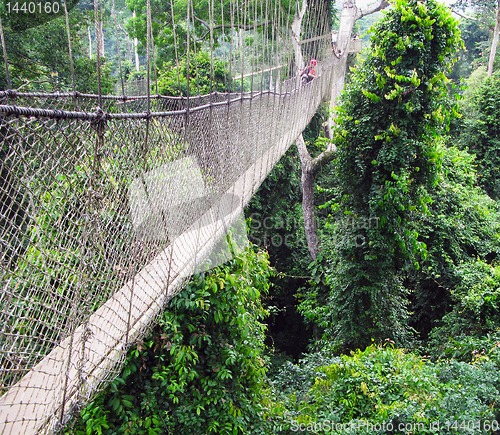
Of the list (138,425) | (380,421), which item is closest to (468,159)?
(380,421)

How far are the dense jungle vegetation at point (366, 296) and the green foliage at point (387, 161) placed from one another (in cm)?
2

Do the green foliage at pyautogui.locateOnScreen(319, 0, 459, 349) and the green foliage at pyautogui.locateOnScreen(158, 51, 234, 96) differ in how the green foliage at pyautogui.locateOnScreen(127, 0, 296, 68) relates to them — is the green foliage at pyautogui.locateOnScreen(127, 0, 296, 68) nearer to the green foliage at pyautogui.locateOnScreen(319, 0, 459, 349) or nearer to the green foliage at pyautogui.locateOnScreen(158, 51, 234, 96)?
the green foliage at pyautogui.locateOnScreen(158, 51, 234, 96)

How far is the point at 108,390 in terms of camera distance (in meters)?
2.05

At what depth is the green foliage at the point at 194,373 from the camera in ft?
6.79

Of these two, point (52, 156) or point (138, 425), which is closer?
point (52, 156)

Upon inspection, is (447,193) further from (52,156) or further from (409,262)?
(52,156)

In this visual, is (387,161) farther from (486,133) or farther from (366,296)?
(486,133)

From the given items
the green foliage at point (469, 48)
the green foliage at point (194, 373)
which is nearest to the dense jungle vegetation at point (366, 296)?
the green foliage at point (194, 373)

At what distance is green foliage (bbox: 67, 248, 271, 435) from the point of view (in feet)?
6.79

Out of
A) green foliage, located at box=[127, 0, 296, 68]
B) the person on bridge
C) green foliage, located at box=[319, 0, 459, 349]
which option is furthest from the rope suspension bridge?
green foliage, located at box=[127, 0, 296, 68]

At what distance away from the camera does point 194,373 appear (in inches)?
86.0

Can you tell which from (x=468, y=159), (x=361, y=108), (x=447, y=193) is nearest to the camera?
(x=361, y=108)

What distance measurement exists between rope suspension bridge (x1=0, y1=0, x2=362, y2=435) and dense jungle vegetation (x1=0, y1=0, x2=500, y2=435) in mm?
450

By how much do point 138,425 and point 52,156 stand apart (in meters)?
1.62
